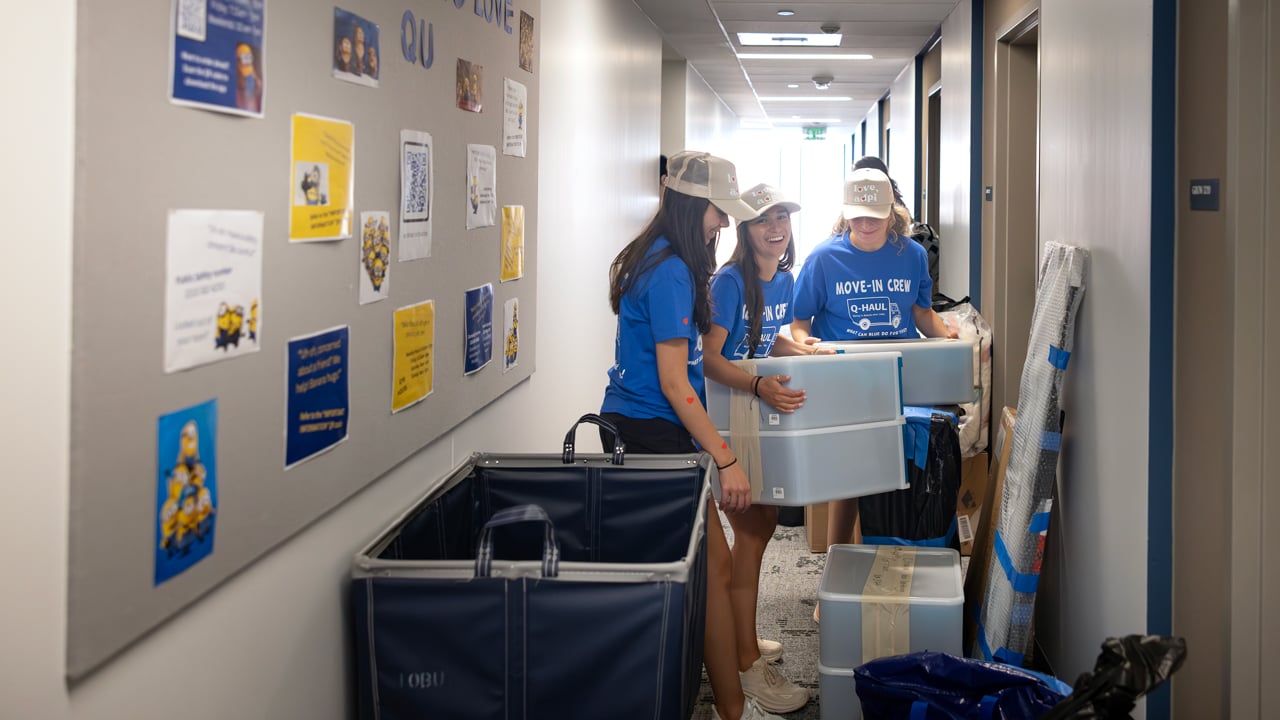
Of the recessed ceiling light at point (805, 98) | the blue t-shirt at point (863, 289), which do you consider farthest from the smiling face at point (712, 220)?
the recessed ceiling light at point (805, 98)

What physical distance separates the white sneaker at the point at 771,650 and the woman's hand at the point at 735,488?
0.81m

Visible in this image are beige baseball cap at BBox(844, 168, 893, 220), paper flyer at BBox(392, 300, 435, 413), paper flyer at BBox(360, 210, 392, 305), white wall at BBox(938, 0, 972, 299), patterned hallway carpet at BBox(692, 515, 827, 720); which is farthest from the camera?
white wall at BBox(938, 0, 972, 299)

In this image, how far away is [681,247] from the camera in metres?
2.79

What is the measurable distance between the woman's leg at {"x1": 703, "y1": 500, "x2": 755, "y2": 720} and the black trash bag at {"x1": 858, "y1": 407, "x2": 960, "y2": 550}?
36.4 inches

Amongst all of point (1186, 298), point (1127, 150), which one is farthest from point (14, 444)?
point (1127, 150)

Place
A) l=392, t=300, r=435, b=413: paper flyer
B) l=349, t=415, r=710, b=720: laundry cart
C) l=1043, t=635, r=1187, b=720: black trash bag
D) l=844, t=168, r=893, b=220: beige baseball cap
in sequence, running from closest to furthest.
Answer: l=1043, t=635, r=1187, b=720: black trash bag → l=349, t=415, r=710, b=720: laundry cart → l=392, t=300, r=435, b=413: paper flyer → l=844, t=168, r=893, b=220: beige baseball cap

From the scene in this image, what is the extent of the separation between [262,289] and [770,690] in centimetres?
213

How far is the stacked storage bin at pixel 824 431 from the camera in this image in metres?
2.93

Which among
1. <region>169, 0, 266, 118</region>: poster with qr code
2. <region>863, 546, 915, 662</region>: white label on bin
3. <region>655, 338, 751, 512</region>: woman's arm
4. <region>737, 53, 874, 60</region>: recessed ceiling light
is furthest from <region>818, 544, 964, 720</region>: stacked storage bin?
<region>737, 53, 874, 60</region>: recessed ceiling light

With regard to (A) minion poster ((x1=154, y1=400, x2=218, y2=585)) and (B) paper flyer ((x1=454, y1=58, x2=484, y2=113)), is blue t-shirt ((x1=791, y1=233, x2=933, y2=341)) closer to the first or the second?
(B) paper flyer ((x1=454, y1=58, x2=484, y2=113))

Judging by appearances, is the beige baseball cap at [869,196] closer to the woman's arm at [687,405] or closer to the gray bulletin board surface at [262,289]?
the woman's arm at [687,405]

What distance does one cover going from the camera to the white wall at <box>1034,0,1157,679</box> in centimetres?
246

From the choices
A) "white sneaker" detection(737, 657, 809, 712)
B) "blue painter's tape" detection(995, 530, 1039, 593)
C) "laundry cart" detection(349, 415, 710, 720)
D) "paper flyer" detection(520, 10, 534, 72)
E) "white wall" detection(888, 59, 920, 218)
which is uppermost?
"white wall" detection(888, 59, 920, 218)

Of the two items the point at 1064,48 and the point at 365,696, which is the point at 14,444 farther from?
the point at 1064,48
